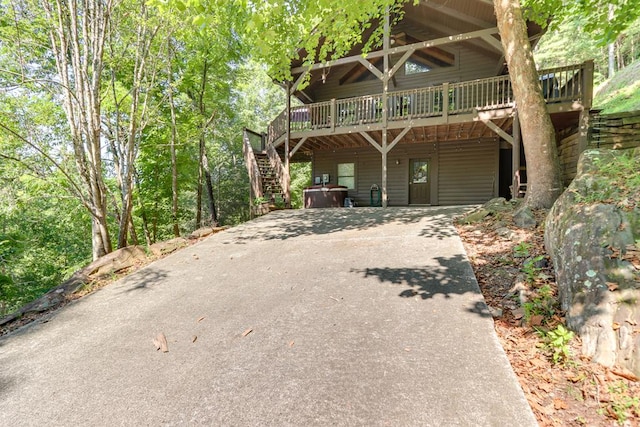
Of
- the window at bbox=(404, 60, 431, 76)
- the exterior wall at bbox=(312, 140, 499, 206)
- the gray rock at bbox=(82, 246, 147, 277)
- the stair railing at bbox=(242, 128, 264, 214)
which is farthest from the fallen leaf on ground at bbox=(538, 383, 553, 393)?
the window at bbox=(404, 60, 431, 76)

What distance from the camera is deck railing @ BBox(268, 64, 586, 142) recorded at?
854 centimetres

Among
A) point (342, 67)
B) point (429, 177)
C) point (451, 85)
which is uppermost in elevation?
point (342, 67)

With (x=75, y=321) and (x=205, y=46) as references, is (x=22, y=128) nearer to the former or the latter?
(x=205, y=46)

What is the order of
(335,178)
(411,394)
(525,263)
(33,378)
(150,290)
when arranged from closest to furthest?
(411,394) → (33,378) → (525,263) → (150,290) → (335,178)

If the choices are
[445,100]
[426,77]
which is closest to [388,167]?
[426,77]

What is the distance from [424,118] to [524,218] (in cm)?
594

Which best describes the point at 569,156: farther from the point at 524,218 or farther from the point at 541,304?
the point at 541,304

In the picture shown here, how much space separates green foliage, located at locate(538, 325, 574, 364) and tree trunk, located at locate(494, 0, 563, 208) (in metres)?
3.37

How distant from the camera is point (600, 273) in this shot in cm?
261

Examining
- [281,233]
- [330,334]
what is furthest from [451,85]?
[330,334]

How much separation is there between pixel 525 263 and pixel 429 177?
30.7 ft

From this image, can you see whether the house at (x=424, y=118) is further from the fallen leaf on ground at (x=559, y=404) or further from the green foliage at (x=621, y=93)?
the fallen leaf on ground at (x=559, y=404)

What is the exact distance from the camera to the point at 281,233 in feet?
23.8

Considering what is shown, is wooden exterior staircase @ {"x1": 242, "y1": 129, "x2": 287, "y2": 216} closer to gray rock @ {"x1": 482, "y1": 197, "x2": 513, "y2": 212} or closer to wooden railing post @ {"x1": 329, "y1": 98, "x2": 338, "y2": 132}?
wooden railing post @ {"x1": 329, "y1": 98, "x2": 338, "y2": 132}
